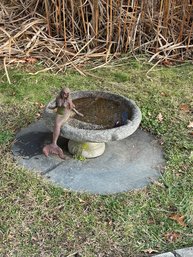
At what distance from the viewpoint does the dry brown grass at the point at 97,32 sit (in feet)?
17.7

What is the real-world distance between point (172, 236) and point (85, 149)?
0.99 metres

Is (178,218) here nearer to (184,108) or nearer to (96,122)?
(96,122)

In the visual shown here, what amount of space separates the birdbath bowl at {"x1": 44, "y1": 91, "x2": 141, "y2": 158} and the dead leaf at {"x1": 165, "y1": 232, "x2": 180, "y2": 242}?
774 millimetres

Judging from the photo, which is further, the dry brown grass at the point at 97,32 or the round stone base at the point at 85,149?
the dry brown grass at the point at 97,32

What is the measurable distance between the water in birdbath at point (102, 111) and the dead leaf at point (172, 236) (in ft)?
3.13

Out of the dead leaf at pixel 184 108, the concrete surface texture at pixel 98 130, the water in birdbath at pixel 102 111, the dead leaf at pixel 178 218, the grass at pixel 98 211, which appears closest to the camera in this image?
the grass at pixel 98 211

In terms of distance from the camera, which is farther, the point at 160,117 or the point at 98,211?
the point at 160,117

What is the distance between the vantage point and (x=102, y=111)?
3.84m

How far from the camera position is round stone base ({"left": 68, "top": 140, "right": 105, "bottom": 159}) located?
12.2ft

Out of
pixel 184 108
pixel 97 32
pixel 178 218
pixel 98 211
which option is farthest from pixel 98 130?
pixel 97 32

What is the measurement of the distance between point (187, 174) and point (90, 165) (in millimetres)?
738

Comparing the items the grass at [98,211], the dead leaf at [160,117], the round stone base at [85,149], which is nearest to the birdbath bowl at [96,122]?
the round stone base at [85,149]

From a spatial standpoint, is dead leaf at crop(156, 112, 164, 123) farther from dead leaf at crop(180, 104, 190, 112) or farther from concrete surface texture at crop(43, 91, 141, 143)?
concrete surface texture at crop(43, 91, 141, 143)

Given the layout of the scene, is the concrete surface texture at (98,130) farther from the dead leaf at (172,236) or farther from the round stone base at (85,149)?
the dead leaf at (172,236)
